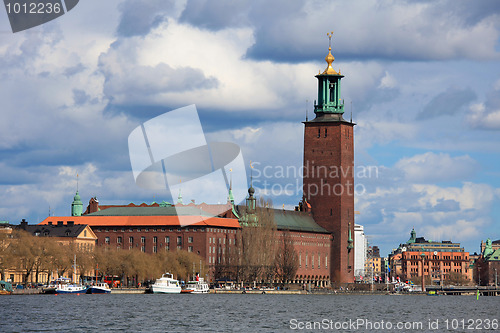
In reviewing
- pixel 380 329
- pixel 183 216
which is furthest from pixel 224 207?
pixel 380 329

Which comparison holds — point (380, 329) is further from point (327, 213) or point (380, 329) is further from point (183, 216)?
point (327, 213)

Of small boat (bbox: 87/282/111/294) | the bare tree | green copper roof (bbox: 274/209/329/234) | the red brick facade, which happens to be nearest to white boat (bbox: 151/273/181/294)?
small boat (bbox: 87/282/111/294)

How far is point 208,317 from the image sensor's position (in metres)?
74.5

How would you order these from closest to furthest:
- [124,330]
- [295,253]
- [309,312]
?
[124,330] → [309,312] → [295,253]

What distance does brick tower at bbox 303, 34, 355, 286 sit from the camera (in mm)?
158000

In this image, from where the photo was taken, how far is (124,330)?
62.4 meters

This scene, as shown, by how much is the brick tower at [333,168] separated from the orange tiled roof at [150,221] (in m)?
14.5

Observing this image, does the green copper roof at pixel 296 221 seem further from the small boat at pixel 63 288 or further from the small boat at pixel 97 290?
the small boat at pixel 63 288

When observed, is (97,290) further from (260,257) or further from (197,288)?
(260,257)

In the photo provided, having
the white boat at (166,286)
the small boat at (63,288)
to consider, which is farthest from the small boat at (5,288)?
the white boat at (166,286)

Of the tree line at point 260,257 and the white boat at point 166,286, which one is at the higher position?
the tree line at point 260,257

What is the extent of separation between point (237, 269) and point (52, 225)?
24.6m

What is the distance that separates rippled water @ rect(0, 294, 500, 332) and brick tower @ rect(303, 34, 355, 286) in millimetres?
62709

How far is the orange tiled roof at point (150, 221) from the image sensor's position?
480 feet
